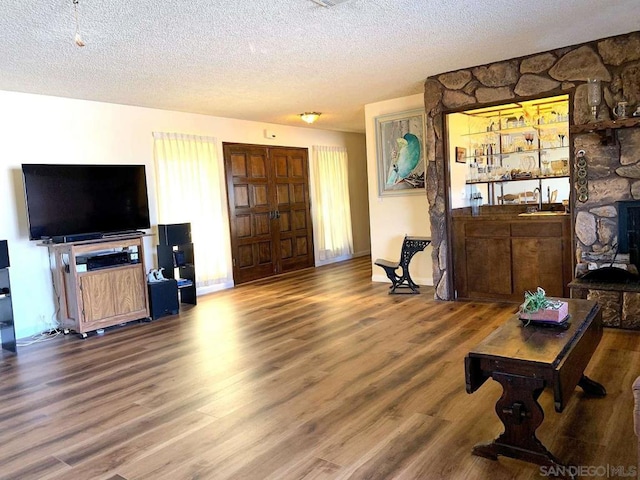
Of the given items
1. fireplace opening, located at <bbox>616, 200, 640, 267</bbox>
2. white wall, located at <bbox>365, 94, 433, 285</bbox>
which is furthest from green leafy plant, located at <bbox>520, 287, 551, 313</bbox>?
white wall, located at <bbox>365, 94, 433, 285</bbox>

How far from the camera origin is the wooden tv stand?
184 inches

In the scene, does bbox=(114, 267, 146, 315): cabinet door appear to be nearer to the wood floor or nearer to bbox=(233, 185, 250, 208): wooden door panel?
the wood floor

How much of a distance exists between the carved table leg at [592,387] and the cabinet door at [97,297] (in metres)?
4.19

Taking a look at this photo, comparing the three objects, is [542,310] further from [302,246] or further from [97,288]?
[302,246]

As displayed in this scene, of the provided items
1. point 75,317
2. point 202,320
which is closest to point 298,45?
point 202,320

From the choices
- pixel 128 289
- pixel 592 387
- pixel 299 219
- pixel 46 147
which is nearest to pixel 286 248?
pixel 299 219

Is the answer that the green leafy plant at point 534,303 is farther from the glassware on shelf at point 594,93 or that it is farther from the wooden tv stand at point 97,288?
the wooden tv stand at point 97,288

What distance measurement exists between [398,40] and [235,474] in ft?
10.7

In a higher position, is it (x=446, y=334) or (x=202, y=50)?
(x=202, y=50)

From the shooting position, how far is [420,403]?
2.81m

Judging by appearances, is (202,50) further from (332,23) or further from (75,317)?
(75,317)

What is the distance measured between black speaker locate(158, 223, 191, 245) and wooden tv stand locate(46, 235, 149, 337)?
1.44 feet

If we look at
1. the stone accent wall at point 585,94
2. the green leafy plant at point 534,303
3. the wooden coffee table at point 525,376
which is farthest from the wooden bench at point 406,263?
the wooden coffee table at point 525,376

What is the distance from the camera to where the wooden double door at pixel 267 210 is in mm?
7102
